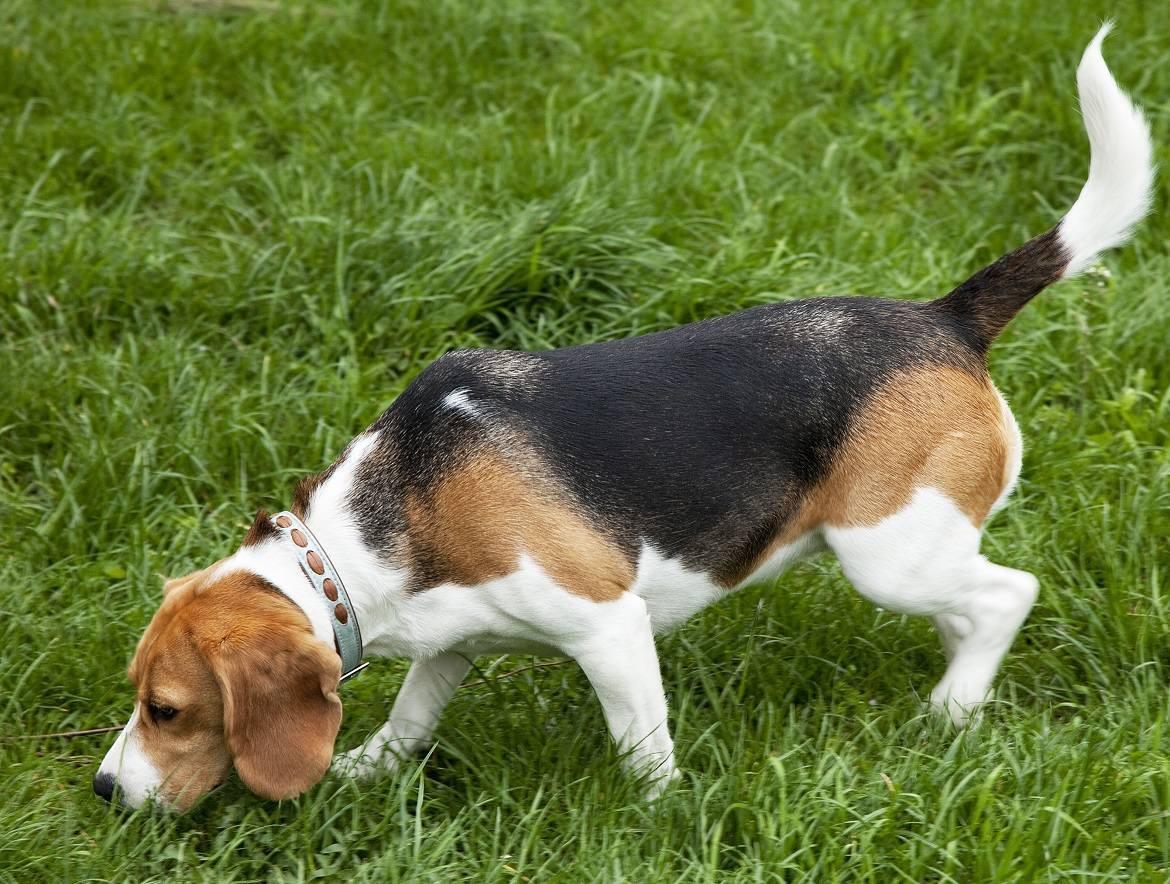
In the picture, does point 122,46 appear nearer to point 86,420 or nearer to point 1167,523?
point 86,420

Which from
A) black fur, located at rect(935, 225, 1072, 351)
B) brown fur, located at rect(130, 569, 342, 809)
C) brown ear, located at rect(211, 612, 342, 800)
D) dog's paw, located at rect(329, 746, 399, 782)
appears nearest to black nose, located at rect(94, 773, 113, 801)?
brown fur, located at rect(130, 569, 342, 809)

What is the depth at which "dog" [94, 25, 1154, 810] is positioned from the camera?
3.77 meters

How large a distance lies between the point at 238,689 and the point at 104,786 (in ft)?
1.83

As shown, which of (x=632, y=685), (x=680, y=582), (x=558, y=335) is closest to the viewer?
(x=632, y=685)

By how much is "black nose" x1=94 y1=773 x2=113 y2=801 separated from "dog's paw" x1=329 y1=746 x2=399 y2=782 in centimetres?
59

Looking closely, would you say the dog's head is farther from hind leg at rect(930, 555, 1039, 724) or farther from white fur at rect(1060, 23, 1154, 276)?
white fur at rect(1060, 23, 1154, 276)

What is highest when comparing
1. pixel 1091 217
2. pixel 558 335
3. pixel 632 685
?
pixel 1091 217

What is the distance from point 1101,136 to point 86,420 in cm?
345

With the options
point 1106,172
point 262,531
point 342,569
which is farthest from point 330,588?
point 1106,172

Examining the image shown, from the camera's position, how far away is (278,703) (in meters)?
3.66

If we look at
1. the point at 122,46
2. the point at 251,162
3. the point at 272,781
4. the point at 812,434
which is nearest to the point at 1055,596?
the point at 812,434

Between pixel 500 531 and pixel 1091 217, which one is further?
pixel 1091 217

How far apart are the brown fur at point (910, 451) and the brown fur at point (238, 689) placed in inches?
54.6

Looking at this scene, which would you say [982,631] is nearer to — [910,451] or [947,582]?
[947,582]
